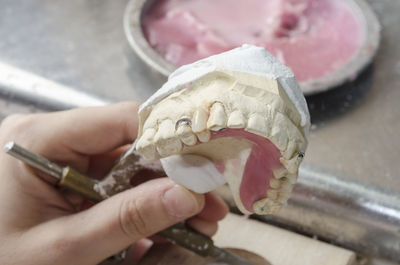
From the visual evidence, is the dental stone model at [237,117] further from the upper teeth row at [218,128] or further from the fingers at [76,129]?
the fingers at [76,129]

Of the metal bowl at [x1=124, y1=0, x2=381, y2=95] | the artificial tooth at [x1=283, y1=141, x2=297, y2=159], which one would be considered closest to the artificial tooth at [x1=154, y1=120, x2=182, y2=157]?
the artificial tooth at [x1=283, y1=141, x2=297, y2=159]

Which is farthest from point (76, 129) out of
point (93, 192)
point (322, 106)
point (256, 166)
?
point (322, 106)

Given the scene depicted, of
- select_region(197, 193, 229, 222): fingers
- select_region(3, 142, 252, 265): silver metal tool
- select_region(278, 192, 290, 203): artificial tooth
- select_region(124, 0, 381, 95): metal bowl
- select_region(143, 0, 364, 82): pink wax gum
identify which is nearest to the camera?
select_region(278, 192, 290, 203): artificial tooth

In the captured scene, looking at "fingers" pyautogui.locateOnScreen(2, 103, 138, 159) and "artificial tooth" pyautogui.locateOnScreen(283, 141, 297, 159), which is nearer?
"artificial tooth" pyautogui.locateOnScreen(283, 141, 297, 159)

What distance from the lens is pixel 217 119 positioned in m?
0.49

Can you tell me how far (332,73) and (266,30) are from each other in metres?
0.26

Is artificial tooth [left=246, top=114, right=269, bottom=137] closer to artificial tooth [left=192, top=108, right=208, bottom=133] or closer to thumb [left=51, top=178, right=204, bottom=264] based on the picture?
artificial tooth [left=192, top=108, right=208, bottom=133]

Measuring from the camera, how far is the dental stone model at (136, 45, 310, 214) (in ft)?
1.65

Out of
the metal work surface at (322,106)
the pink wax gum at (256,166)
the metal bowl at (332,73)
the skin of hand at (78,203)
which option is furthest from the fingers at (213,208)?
the metal bowl at (332,73)

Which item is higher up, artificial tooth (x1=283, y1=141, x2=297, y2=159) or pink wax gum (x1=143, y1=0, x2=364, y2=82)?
artificial tooth (x1=283, y1=141, x2=297, y2=159)

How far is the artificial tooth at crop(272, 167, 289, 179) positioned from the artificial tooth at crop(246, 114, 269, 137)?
8 cm

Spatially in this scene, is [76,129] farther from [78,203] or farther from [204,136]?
[204,136]

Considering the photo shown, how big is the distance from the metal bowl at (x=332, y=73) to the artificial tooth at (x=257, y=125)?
Result: 607 mm

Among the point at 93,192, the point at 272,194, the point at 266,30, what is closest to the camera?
the point at 272,194
